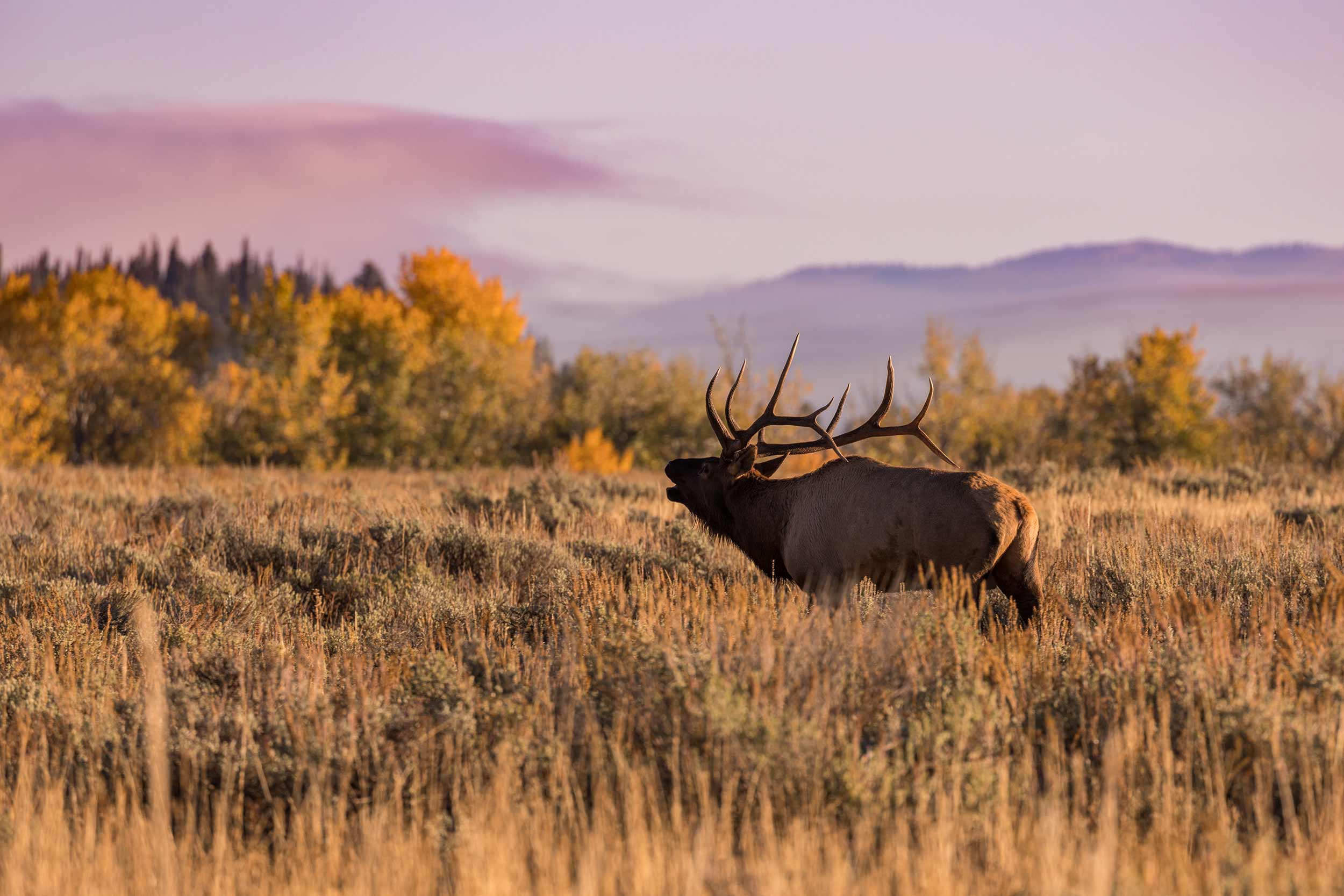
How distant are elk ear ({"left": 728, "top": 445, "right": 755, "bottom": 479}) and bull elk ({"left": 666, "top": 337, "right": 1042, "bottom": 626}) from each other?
0.01m

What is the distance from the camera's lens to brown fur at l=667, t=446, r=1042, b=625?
605cm

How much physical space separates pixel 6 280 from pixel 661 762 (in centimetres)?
6761

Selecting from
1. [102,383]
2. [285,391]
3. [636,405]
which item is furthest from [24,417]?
[636,405]

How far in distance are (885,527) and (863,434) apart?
5.44 ft

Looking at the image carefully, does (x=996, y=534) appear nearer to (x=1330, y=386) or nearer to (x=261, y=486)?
(x=261, y=486)

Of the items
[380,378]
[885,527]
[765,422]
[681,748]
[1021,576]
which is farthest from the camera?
[380,378]

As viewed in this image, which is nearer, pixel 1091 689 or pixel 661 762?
pixel 661 762

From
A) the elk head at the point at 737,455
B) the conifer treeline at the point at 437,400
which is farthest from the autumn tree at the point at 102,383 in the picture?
the elk head at the point at 737,455

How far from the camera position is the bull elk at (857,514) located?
19.9ft

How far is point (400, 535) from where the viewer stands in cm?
979

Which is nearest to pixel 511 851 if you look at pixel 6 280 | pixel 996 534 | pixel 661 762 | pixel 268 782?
pixel 661 762

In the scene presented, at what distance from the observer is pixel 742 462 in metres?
8.00

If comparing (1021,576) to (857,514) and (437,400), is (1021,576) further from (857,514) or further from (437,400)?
(437,400)

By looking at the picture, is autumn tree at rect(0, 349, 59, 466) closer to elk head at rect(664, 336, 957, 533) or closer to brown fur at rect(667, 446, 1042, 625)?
elk head at rect(664, 336, 957, 533)
